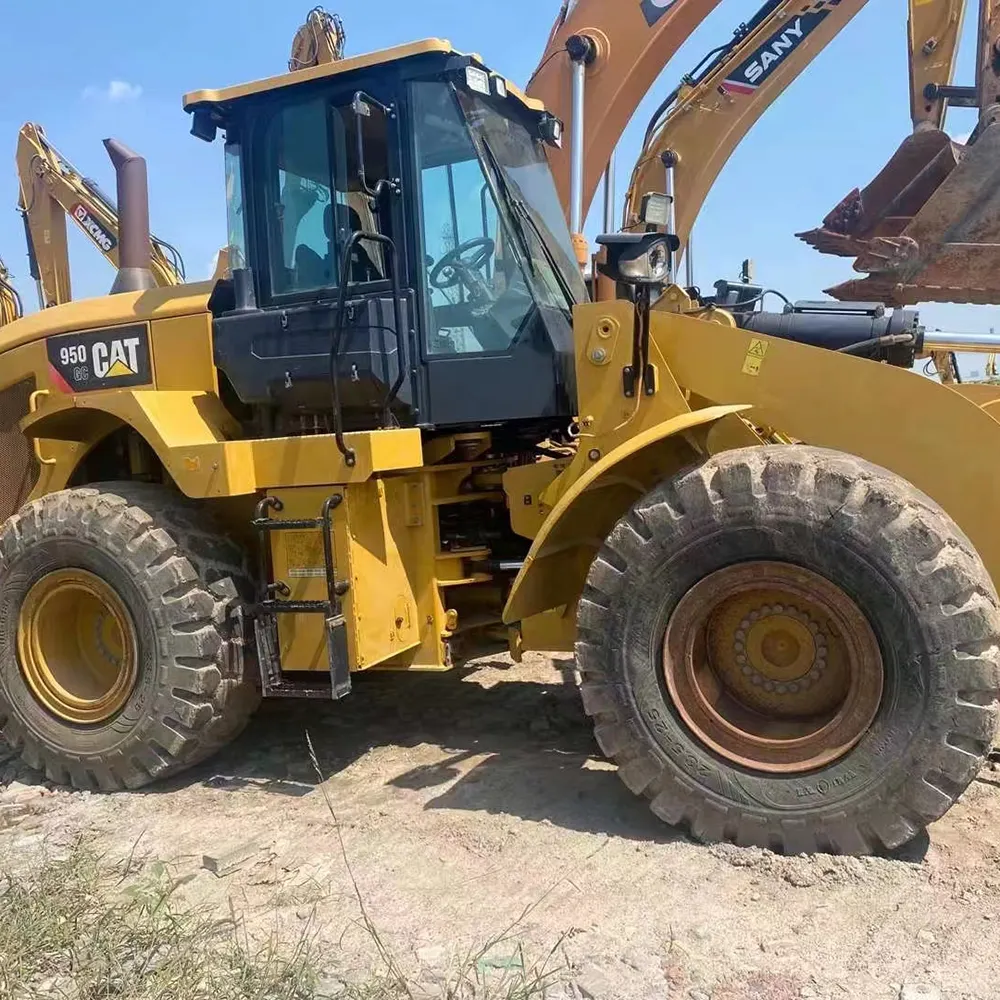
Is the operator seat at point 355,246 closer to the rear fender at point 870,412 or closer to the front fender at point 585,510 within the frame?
the front fender at point 585,510

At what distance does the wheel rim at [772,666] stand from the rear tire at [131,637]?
194cm

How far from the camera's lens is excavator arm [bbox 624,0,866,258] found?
21.0ft

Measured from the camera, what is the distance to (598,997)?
2420 millimetres

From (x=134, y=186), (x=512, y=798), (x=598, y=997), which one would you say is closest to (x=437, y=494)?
(x=512, y=798)

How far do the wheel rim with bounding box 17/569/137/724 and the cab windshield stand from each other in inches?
73.6

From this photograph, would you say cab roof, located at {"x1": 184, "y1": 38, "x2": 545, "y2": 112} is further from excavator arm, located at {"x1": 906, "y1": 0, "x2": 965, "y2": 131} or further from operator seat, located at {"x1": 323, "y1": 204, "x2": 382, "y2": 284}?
excavator arm, located at {"x1": 906, "y1": 0, "x2": 965, "y2": 131}

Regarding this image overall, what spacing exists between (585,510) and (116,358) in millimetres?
2414

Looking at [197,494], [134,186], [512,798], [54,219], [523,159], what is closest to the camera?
[512,798]

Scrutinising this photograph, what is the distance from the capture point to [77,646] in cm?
452

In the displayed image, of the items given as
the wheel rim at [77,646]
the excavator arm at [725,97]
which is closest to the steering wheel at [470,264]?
the wheel rim at [77,646]

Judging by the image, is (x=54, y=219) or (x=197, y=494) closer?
(x=197, y=494)

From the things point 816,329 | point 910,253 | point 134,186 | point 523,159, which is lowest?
point 816,329

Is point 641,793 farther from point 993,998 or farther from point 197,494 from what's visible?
point 197,494

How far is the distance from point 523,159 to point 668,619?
7.32 ft
